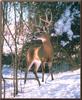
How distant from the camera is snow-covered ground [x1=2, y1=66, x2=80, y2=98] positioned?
5324 millimetres

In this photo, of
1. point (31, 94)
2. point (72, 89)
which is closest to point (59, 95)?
point (72, 89)

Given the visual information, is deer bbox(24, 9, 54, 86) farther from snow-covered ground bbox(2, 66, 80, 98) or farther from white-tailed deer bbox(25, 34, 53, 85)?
snow-covered ground bbox(2, 66, 80, 98)

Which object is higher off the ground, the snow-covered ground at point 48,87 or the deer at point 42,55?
the deer at point 42,55

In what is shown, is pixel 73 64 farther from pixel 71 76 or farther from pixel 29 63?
pixel 29 63

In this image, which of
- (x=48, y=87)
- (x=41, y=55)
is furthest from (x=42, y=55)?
(x=48, y=87)

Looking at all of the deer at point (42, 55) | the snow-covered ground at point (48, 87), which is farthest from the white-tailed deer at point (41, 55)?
the snow-covered ground at point (48, 87)

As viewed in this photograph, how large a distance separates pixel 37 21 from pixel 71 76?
62.1 inches

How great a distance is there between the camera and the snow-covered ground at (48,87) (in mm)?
5324

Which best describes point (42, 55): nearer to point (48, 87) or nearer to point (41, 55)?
point (41, 55)

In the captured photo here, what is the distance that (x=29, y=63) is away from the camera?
543 centimetres

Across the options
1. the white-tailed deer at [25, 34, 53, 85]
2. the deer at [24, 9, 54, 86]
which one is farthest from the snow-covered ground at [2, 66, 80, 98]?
the white-tailed deer at [25, 34, 53, 85]

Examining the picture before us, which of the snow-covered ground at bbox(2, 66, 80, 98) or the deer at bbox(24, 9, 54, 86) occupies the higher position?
the deer at bbox(24, 9, 54, 86)

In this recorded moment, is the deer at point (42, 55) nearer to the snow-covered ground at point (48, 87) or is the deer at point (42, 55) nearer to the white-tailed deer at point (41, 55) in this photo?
the white-tailed deer at point (41, 55)

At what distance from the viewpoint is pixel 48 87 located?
17.7 feet
